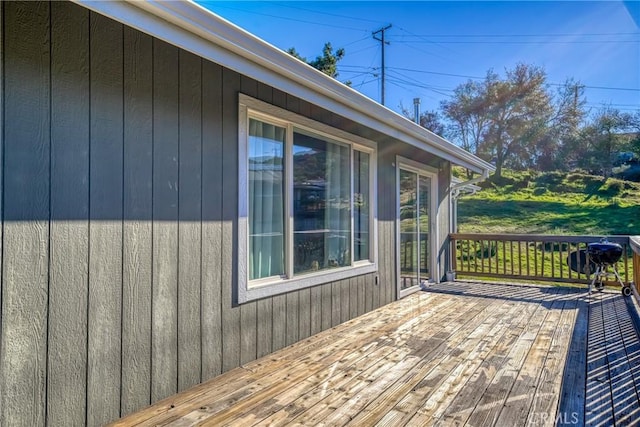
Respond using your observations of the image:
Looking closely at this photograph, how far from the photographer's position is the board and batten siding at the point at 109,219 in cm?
170

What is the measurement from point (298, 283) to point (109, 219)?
1767mm

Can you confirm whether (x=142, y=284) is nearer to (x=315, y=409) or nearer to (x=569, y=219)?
(x=315, y=409)

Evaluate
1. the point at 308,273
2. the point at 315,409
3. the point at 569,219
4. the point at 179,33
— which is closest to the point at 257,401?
the point at 315,409

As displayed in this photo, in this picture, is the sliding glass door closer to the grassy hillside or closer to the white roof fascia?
the white roof fascia

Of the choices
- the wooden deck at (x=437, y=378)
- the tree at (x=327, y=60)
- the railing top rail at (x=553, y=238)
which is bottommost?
the wooden deck at (x=437, y=378)

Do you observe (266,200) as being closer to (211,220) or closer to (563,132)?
(211,220)

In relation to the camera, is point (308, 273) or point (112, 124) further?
point (308, 273)

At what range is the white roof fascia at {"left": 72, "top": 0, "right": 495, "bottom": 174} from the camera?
167 centimetres

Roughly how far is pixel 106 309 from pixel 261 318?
124 cm

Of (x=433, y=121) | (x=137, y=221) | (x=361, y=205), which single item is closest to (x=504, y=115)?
(x=433, y=121)

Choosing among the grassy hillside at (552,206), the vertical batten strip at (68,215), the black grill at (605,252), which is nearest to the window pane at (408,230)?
the black grill at (605,252)

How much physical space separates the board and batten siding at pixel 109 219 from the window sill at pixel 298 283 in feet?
0.38

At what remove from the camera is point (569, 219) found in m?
14.2

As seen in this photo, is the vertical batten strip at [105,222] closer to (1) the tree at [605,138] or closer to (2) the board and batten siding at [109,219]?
(2) the board and batten siding at [109,219]
